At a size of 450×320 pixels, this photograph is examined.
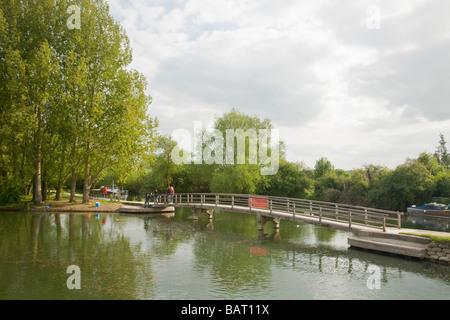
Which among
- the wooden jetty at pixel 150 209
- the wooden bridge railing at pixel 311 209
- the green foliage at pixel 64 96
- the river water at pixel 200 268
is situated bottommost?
the river water at pixel 200 268

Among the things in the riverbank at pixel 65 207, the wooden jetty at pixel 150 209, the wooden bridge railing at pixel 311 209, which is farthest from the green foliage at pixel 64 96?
the wooden bridge railing at pixel 311 209

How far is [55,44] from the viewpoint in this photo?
33.5 metres

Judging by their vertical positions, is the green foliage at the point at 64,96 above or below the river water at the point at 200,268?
above

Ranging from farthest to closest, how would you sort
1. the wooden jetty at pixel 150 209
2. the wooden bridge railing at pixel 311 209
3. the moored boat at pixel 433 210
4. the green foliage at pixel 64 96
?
the wooden jetty at pixel 150 209 < the moored boat at pixel 433 210 < the green foliage at pixel 64 96 < the wooden bridge railing at pixel 311 209

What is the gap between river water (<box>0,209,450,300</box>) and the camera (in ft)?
35.8

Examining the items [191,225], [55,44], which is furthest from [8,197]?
[191,225]

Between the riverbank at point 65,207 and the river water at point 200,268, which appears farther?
the riverbank at point 65,207

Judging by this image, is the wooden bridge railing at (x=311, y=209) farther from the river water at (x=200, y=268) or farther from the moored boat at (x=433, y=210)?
the moored boat at (x=433, y=210)

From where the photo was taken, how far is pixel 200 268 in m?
13.9

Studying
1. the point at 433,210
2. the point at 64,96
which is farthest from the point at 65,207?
the point at 433,210

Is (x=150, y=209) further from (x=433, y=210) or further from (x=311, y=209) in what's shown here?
(x=433, y=210)

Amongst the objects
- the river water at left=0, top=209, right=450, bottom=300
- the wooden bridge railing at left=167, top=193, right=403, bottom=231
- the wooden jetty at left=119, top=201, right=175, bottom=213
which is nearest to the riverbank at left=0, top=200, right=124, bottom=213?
the wooden jetty at left=119, top=201, right=175, bottom=213

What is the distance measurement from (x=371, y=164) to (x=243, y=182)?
1904 centimetres

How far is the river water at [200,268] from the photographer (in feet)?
35.8
